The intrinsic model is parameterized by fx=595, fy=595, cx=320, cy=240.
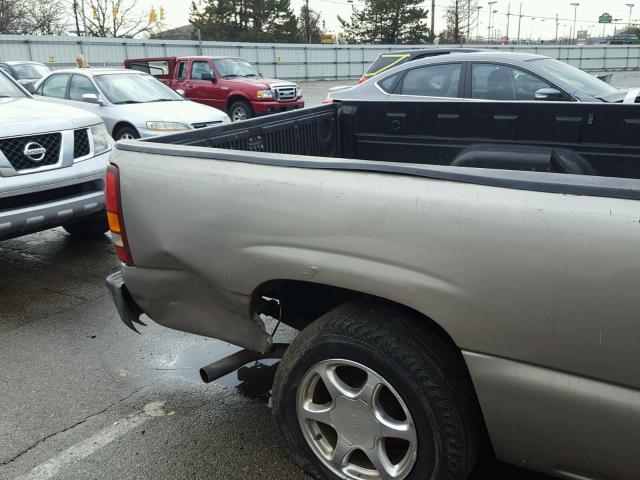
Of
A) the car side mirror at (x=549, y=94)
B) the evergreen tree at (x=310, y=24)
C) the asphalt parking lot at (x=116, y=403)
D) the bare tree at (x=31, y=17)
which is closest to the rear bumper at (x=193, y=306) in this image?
the asphalt parking lot at (x=116, y=403)

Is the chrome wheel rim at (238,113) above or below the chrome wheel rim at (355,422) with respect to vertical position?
above

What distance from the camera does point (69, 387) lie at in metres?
3.38

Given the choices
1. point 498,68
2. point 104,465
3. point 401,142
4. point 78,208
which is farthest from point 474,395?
point 498,68

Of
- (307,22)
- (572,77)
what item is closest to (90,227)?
(572,77)

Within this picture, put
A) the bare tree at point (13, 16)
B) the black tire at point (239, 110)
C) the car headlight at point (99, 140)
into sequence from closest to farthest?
the car headlight at point (99, 140) → the black tire at point (239, 110) → the bare tree at point (13, 16)

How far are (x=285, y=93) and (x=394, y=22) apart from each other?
48.5 m

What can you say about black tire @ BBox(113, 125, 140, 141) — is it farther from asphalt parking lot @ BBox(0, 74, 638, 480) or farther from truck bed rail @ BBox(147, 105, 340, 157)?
truck bed rail @ BBox(147, 105, 340, 157)

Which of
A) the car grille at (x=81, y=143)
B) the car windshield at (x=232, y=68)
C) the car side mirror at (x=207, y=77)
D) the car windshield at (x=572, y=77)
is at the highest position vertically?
the car windshield at (x=232, y=68)

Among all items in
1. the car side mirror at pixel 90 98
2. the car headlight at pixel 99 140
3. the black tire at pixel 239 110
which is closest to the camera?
the car headlight at pixel 99 140

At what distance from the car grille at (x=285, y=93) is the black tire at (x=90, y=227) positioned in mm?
10477

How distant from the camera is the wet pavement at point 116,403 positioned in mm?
2699

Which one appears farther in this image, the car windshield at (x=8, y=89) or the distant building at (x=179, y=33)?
the distant building at (x=179, y=33)

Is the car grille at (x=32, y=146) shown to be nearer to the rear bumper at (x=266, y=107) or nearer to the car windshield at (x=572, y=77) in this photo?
the car windshield at (x=572, y=77)

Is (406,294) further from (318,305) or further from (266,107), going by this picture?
(266,107)
